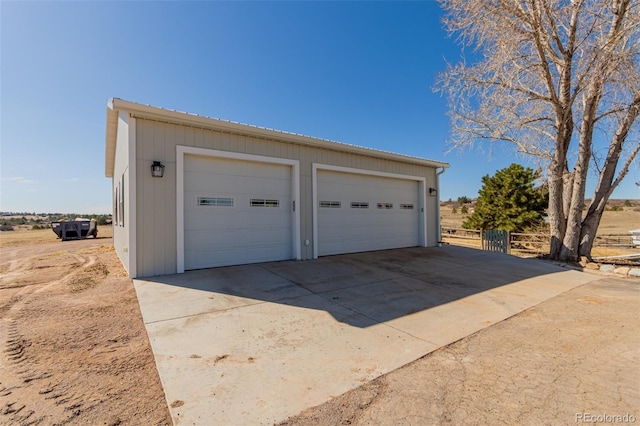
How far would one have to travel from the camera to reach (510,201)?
1633cm

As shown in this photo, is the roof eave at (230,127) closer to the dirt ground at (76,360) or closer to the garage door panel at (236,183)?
the garage door panel at (236,183)

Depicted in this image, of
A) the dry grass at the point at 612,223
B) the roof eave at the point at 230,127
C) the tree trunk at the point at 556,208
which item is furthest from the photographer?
the dry grass at the point at 612,223

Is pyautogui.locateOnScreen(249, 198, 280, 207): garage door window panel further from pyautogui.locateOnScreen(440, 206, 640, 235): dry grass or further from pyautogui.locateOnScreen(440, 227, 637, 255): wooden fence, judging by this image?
pyautogui.locateOnScreen(440, 206, 640, 235): dry grass

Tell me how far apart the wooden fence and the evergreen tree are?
2.56 meters

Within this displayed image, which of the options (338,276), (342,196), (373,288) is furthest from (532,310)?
(342,196)

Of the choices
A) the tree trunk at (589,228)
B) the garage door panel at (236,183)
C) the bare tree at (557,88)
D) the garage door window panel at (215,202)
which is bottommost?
the tree trunk at (589,228)

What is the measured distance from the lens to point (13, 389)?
2.11 m

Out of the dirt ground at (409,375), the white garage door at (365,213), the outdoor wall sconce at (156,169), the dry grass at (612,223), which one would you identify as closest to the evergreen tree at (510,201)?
the dry grass at (612,223)

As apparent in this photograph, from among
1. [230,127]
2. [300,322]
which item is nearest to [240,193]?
[230,127]

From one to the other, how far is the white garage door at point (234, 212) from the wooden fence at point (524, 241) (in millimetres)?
Result: 9710

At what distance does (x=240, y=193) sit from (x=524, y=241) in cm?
1153

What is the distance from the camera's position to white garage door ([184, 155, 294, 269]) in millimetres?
5988

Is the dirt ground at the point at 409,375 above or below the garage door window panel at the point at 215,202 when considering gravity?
below

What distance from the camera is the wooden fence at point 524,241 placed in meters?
11.4
